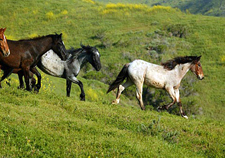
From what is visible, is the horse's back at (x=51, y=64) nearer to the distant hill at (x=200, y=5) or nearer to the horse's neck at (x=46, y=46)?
the horse's neck at (x=46, y=46)

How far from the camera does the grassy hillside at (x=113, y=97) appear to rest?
741cm

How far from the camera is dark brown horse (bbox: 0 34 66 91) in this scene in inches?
442

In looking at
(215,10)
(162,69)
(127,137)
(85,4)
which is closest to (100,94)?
(162,69)

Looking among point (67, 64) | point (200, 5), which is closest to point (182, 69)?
point (67, 64)

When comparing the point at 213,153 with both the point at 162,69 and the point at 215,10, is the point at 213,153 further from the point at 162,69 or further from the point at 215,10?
the point at 215,10

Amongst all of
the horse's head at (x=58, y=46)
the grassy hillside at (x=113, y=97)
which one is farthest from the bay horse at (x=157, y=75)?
the horse's head at (x=58, y=46)

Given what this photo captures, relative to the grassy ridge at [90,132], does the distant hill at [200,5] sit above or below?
below

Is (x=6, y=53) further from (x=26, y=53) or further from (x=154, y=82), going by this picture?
(x=154, y=82)

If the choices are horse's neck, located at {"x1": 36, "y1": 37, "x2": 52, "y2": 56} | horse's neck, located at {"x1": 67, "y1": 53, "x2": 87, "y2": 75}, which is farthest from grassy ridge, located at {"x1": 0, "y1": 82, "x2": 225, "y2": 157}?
horse's neck, located at {"x1": 67, "y1": 53, "x2": 87, "y2": 75}

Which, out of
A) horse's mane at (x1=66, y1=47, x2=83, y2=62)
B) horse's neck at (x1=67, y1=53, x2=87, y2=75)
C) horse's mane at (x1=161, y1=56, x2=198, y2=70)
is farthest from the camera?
horse's mane at (x1=66, y1=47, x2=83, y2=62)

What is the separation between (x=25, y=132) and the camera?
7246 millimetres

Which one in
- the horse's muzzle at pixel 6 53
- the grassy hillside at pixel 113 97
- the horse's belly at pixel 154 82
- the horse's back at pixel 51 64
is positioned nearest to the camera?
the grassy hillside at pixel 113 97

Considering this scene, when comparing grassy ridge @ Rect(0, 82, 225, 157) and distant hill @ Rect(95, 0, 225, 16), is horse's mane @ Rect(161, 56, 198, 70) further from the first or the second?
distant hill @ Rect(95, 0, 225, 16)

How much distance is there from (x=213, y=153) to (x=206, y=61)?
113 feet
